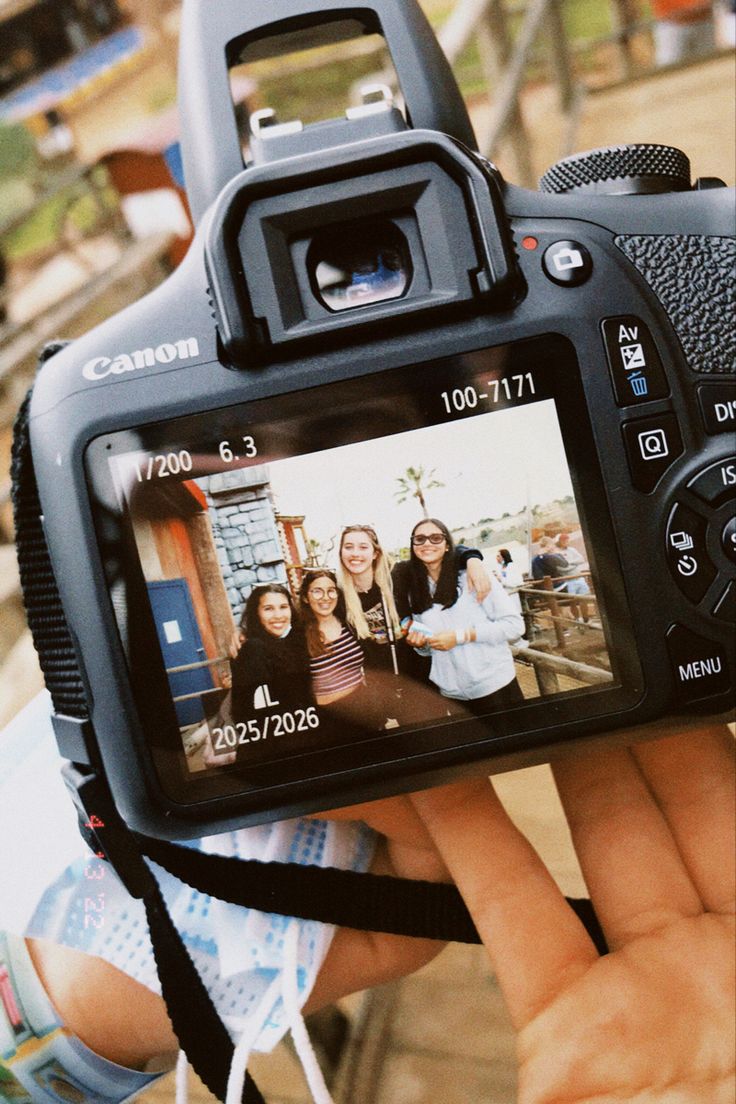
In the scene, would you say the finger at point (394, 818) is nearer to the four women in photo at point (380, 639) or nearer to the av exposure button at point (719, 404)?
the four women in photo at point (380, 639)

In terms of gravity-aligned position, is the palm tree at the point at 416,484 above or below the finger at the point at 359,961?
above

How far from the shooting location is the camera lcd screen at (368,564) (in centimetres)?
36

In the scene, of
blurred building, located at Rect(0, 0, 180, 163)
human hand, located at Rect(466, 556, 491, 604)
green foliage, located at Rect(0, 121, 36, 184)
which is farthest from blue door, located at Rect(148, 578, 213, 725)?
blurred building, located at Rect(0, 0, 180, 163)

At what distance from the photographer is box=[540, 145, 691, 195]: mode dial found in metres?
0.38

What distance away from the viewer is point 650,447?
36 centimetres

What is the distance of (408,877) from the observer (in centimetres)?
47

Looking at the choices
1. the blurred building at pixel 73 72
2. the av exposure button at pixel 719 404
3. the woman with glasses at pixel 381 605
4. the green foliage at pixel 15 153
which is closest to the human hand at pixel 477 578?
the woman with glasses at pixel 381 605

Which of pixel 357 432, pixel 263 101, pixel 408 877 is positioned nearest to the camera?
pixel 357 432

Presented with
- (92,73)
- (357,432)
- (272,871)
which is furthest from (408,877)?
(92,73)

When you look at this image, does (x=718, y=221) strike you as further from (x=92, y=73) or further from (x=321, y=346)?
(x=92, y=73)

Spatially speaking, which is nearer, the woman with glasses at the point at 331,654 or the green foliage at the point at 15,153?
the woman with glasses at the point at 331,654

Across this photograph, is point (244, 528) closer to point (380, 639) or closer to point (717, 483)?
point (380, 639)

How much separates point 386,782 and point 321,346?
0.18 m

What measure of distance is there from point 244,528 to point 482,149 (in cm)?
63
